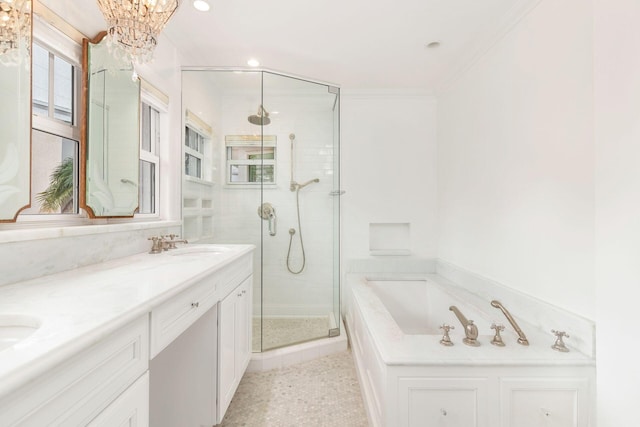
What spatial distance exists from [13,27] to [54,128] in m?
0.38

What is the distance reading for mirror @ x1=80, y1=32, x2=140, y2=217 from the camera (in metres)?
1.33

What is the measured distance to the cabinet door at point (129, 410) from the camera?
0.64 m

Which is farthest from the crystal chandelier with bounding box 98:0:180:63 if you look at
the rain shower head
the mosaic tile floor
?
the mosaic tile floor

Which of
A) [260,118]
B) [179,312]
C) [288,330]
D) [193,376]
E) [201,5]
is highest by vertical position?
[201,5]

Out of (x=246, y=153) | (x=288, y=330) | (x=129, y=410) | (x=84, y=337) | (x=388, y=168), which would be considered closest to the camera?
(x=84, y=337)

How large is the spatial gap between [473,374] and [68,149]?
6.82 ft

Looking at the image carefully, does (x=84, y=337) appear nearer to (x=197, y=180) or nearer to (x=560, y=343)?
(x=560, y=343)

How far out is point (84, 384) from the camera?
0.58m

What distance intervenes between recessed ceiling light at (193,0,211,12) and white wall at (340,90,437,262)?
1.51m

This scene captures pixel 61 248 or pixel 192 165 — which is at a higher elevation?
pixel 192 165

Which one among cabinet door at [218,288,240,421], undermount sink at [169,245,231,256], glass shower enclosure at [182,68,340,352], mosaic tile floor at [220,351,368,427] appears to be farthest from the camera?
glass shower enclosure at [182,68,340,352]

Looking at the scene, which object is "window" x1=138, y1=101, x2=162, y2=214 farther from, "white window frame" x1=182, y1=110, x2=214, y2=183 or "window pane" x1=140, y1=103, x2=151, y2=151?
"white window frame" x1=182, y1=110, x2=214, y2=183

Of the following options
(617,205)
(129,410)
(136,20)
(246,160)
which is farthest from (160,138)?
(617,205)

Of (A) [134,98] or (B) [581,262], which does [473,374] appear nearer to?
(B) [581,262]
